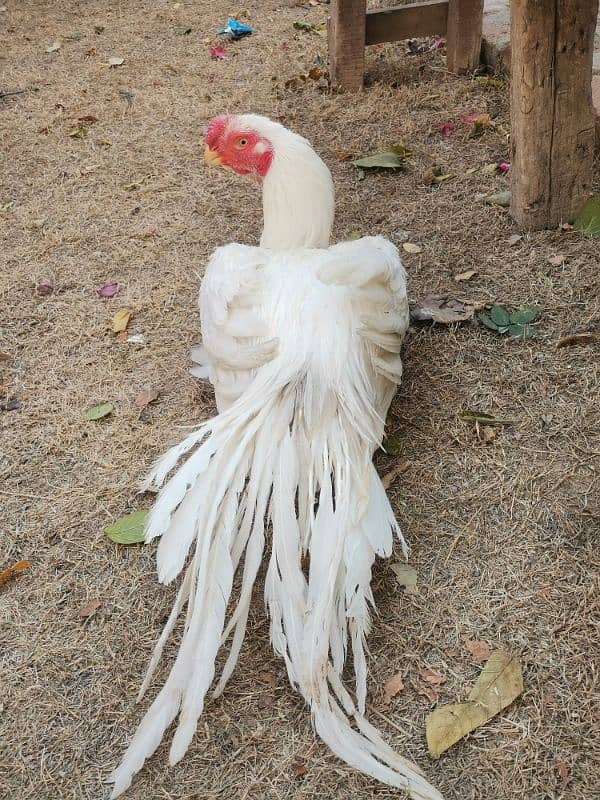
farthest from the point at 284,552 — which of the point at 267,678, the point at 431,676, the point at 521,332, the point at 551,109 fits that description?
the point at 551,109

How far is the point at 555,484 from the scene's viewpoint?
87.0 inches

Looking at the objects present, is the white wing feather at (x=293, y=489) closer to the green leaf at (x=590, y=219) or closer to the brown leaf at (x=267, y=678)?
the brown leaf at (x=267, y=678)

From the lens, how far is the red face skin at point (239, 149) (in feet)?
8.63

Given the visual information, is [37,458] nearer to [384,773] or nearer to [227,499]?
[227,499]

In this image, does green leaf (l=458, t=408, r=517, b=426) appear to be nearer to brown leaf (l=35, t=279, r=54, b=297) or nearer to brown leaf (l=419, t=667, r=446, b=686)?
brown leaf (l=419, t=667, r=446, b=686)

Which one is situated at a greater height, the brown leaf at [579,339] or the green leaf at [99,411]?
the brown leaf at [579,339]

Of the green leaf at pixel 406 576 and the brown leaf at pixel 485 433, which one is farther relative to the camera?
the brown leaf at pixel 485 433

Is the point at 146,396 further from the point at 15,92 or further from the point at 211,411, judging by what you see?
the point at 15,92

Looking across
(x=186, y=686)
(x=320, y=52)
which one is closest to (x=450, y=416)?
(x=186, y=686)

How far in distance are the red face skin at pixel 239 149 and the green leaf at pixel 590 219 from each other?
1.35m

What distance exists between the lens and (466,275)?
308 cm

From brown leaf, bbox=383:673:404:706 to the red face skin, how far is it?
5.59 ft

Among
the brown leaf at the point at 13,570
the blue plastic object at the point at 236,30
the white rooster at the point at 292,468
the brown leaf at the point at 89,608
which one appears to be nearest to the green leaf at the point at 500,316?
the white rooster at the point at 292,468

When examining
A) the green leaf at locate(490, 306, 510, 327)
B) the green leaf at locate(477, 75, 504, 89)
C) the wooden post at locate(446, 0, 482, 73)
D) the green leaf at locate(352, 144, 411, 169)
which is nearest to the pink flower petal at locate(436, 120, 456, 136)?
the green leaf at locate(352, 144, 411, 169)
